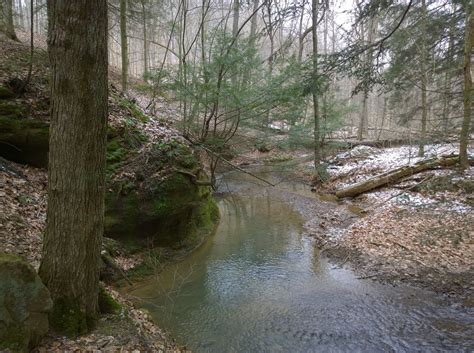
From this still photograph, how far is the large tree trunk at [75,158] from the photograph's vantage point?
2934 millimetres

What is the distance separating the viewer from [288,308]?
20.2ft

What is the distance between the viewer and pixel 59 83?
9.82 feet

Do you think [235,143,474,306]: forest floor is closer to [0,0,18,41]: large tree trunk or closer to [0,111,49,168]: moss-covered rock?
[0,111,49,168]: moss-covered rock

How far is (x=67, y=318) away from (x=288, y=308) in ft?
13.0

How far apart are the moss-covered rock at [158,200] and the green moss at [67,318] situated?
4042 mm

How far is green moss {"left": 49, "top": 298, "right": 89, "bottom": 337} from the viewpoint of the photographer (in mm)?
3309

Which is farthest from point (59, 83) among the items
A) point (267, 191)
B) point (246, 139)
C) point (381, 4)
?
point (267, 191)

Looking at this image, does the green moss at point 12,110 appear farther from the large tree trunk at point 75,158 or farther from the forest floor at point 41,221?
the large tree trunk at point 75,158

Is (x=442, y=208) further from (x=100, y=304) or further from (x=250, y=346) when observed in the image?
(x=100, y=304)

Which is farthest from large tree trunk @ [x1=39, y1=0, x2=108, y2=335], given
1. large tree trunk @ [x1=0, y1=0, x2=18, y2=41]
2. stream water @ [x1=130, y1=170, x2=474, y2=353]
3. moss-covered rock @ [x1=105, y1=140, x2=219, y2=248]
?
large tree trunk @ [x1=0, y1=0, x2=18, y2=41]

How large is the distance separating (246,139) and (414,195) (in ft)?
20.9

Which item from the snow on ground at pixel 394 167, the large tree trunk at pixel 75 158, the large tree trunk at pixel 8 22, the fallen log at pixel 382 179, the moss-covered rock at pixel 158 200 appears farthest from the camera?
the fallen log at pixel 382 179

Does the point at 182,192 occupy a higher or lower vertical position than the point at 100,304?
higher

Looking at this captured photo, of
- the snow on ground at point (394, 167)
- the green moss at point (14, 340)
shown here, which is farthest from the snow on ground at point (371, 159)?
the green moss at point (14, 340)
